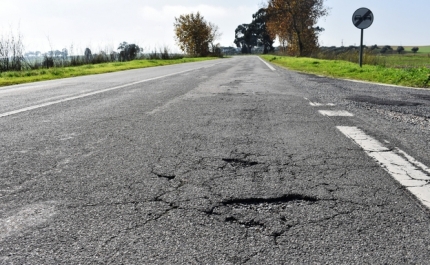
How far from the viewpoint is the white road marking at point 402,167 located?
2.05 meters

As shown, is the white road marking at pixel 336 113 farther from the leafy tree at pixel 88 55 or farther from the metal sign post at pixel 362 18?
the leafy tree at pixel 88 55

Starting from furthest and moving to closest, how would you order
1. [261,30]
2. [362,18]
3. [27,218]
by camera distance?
1. [261,30]
2. [362,18]
3. [27,218]

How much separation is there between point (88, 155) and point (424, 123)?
3.49 m

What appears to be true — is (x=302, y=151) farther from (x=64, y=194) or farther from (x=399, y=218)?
(x=64, y=194)

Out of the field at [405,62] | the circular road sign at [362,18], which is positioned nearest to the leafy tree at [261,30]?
the field at [405,62]

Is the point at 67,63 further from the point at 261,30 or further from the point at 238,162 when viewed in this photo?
the point at 261,30

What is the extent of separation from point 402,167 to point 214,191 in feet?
4.31

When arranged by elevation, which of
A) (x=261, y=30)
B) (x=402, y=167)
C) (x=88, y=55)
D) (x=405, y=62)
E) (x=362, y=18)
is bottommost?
(x=402, y=167)

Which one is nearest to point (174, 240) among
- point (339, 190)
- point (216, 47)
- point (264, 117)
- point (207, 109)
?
point (339, 190)

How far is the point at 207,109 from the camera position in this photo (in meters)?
4.93

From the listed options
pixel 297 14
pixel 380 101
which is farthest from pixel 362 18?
pixel 297 14

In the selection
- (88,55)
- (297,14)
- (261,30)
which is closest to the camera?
(88,55)

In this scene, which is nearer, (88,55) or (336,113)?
(336,113)

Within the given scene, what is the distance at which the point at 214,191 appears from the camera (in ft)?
6.72
